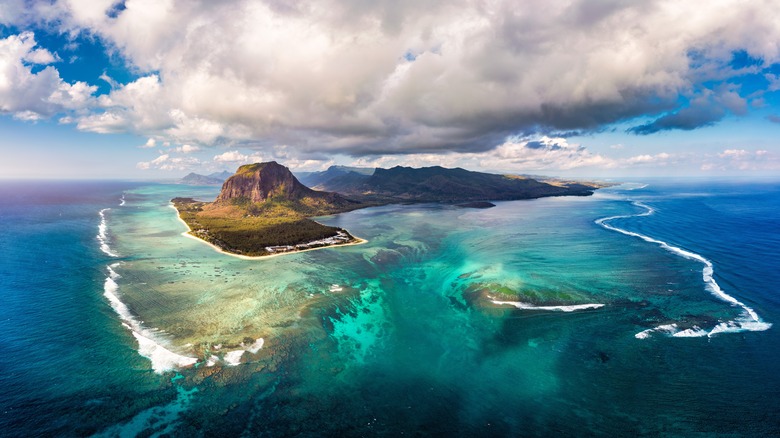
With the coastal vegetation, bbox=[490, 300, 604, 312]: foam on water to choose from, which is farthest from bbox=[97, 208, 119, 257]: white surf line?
bbox=[490, 300, 604, 312]: foam on water

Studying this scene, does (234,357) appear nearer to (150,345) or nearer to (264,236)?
(150,345)

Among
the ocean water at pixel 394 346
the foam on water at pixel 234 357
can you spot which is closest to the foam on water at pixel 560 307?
the ocean water at pixel 394 346

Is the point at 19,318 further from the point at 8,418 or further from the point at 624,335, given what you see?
the point at 624,335

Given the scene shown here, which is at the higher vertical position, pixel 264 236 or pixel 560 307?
pixel 264 236

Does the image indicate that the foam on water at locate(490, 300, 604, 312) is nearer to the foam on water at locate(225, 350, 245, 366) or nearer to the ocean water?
the ocean water

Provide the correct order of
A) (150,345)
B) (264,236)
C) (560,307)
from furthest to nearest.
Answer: (264,236) → (560,307) → (150,345)

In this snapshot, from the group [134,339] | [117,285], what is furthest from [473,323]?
[117,285]

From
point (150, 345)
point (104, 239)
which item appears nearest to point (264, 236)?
point (104, 239)
